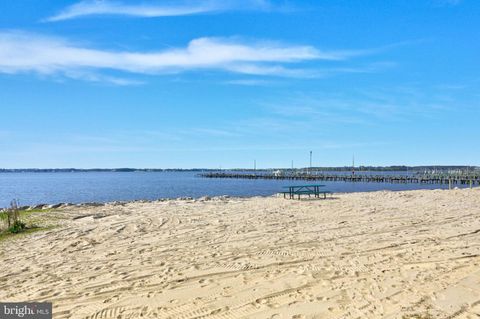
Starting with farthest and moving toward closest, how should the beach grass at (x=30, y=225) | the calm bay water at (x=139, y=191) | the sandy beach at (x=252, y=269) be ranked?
1. the calm bay water at (x=139, y=191)
2. the beach grass at (x=30, y=225)
3. the sandy beach at (x=252, y=269)

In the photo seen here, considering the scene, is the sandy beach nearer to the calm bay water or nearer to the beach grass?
the beach grass

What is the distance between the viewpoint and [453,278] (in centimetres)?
702

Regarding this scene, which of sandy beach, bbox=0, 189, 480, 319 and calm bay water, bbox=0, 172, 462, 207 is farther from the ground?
sandy beach, bbox=0, 189, 480, 319

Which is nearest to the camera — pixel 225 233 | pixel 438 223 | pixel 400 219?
pixel 225 233

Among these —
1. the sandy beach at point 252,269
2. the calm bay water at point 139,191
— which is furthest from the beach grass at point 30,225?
the calm bay water at point 139,191

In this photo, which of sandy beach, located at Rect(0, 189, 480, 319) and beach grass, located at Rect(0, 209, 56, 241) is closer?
sandy beach, located at Rect(0, 189, 480, 319)

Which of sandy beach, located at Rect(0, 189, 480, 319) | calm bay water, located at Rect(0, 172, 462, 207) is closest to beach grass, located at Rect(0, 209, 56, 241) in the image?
sandy beach, located at Rect(0, 189, 480, 319)

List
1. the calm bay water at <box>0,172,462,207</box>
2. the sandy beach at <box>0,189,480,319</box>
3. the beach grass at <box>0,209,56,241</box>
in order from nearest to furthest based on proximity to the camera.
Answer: the sandy beach at <box>0,189,480,319</box>
the beach grass at <box>0,209,56,241</box>
the calm bay water at <box>0,172,462,207</box>

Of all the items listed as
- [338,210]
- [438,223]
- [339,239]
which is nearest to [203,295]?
[339,239]

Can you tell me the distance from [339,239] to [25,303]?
7607 millimetres

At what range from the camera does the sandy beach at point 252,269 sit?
5980mm

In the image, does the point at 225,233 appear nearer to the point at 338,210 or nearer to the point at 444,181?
the point at 338,210

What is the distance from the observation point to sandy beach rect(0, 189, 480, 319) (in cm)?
598

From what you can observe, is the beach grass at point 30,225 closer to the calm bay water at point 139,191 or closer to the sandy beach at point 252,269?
the sandy beach at point 252,269
